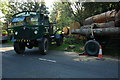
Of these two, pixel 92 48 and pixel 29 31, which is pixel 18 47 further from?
pixel 92 48

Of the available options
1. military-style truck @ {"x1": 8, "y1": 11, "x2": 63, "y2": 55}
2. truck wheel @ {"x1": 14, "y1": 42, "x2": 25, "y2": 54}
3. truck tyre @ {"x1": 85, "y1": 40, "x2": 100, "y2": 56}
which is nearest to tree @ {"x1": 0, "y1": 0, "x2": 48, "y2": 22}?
military-style truck @ {"x1": 8, "y1": 11, "x2": 63, "y2": 55}

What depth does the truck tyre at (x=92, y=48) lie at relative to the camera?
6912 mm

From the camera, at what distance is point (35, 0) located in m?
23.4

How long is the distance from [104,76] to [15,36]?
251 inches

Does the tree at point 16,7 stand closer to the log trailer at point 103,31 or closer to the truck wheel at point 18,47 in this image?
the truck wheel at point 18,47

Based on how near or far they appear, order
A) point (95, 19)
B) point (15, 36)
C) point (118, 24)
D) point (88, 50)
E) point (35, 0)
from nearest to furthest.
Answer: point (118, 24)
point (88, 50)
point (15, 36)
point (95, 19)
point (35, 0)

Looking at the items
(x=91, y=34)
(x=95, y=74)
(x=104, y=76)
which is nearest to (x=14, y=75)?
(x=95, y=74)

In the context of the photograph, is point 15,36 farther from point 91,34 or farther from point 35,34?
point 91,34

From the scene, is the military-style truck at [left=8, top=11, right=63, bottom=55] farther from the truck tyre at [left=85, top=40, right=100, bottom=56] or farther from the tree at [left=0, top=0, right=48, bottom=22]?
the tree at [left=0, top=0, right=48, bottom=22]

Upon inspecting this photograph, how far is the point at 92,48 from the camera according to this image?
7.16m

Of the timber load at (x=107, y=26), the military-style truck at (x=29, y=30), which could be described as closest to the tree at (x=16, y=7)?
the military-style truck at (x=29, y=30)

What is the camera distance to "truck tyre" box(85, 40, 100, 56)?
6.91 metres

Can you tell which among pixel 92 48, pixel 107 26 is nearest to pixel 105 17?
pixel 107 26

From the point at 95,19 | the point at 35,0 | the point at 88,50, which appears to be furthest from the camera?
the point at 35,0
